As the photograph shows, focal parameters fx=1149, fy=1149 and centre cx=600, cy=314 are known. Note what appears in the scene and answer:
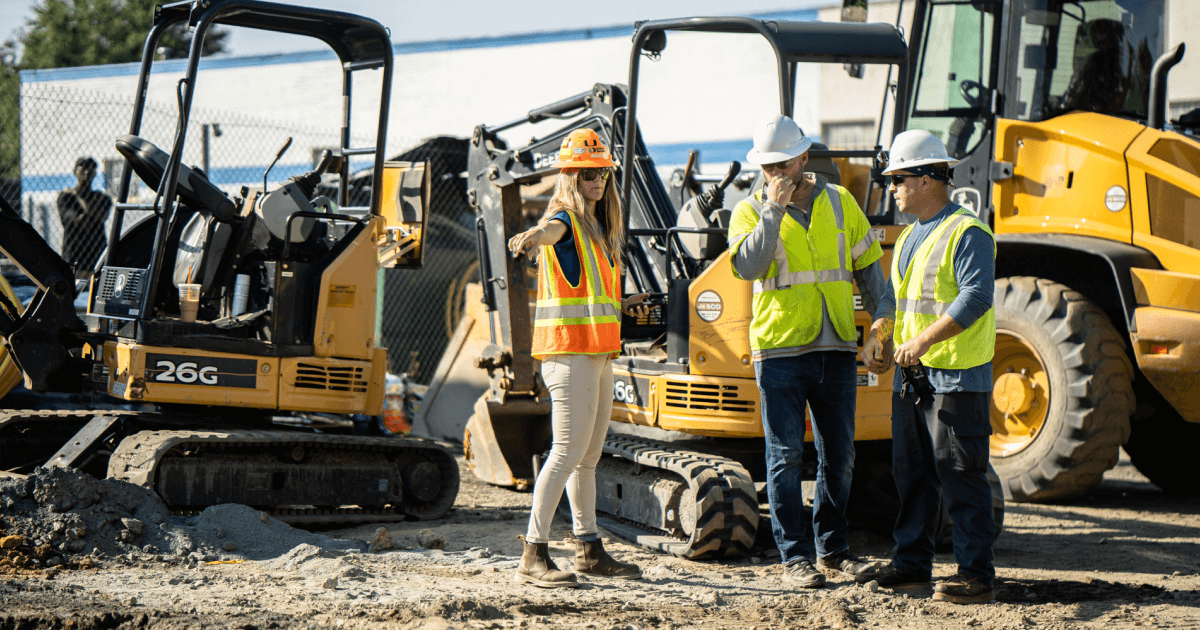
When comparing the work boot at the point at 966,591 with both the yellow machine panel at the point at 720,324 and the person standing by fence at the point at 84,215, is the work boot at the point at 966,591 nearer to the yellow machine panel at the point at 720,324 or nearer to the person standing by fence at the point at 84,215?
the yellow machine panel at the point at 720,324

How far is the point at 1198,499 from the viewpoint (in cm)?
820

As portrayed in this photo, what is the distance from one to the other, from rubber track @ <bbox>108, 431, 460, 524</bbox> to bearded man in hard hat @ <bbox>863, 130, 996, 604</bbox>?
2995 millimetres

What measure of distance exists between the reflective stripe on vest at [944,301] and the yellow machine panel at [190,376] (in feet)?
11.6

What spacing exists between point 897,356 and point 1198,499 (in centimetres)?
474

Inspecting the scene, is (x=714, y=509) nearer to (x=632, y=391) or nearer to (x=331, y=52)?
(x=632, y=391)

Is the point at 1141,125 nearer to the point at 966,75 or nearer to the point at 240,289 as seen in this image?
the point at 966,75

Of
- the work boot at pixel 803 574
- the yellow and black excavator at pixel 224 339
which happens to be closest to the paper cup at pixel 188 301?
the yellow and black excavator at pixel 224 339

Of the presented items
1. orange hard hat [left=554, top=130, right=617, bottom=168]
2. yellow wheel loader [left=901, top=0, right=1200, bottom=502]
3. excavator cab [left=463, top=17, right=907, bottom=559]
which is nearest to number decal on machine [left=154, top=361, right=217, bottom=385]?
excavator cab [left=463, top=17, right=907, bottom=559]

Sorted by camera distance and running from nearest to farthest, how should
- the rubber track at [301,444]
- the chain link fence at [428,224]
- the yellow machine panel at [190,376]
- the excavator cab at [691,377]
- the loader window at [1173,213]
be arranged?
the excavator cab at [691,377] < the rubber track at [301,444] < the yellow machine panel at [190,376] < the loader window at [1173,213] < the chain link fence at [428,224]

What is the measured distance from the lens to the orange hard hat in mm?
4871

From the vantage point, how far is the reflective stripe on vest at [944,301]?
185 inches

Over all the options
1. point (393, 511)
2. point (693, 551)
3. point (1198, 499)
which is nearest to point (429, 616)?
point (693, 551)

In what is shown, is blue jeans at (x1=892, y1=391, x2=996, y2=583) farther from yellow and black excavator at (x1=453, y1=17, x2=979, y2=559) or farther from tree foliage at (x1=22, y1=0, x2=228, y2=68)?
tree foliage at (x1=22, y1=0, x2=228, y2=68)

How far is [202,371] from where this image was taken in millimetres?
6215
